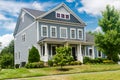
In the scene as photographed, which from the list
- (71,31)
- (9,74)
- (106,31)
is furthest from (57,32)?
(9,74)

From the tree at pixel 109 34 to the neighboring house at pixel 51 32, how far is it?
339cm

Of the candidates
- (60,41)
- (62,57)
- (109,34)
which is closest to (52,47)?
(60,41)

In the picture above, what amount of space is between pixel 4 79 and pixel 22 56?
21023mm

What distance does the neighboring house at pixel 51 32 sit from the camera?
119ft

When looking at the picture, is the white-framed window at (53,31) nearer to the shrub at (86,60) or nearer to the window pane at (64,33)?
the window pane at (64,33)

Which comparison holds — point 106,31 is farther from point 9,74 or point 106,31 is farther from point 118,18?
point 9,74

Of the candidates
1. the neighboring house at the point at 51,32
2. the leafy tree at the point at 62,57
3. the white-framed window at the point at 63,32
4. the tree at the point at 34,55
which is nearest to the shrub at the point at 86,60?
the neighboring house at the point at 51,32

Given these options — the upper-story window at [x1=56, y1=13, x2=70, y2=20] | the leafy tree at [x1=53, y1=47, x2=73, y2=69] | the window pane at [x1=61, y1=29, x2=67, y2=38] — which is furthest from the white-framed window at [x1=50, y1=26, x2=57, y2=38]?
the leafy tree at [x1=53, y1=47, x2=73, y2=69]

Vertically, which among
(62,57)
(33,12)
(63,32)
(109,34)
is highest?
(33,12)

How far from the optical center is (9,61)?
169ft

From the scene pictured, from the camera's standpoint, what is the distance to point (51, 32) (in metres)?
37.4

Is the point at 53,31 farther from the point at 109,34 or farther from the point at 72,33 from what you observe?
the point at 109,34

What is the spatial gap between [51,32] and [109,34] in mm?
Answer: 8533

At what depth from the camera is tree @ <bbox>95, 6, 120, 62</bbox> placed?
116ft
